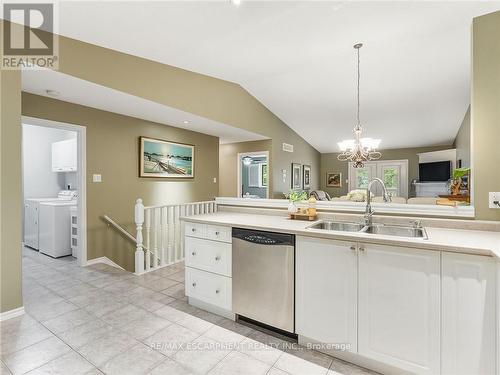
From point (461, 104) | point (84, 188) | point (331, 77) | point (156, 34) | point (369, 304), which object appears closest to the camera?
point (369, 304)

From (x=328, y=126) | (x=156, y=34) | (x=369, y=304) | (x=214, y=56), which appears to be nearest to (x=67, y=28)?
(x=156, y=34)

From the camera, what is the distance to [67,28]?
Result: 2.31m

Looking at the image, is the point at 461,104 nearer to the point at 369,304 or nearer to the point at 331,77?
the point at 331,77

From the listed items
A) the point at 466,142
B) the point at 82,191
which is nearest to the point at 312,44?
the point at 82,191

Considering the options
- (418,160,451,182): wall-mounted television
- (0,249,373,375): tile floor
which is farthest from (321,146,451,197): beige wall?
(0,249,373,375): tile floor

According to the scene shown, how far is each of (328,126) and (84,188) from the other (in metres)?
5.48

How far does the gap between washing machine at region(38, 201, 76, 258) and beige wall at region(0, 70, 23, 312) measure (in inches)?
79.5

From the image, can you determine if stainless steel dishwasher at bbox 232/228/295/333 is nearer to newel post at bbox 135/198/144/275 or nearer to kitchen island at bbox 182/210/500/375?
kitchen island at bbox 182/210/500/375

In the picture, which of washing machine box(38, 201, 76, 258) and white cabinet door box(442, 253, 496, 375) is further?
washing machine box(38, 201, 76, 258)

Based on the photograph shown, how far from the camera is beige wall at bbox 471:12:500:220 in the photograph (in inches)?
72.2

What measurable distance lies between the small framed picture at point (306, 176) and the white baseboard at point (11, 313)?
6847 mm

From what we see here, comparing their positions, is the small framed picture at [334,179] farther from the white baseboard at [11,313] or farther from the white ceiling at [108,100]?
the white baseboard at [11,313]

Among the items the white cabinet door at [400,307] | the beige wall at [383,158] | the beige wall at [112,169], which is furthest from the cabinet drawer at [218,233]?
the beige wall at [383,158]

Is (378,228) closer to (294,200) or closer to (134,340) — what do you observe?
(294,200)
